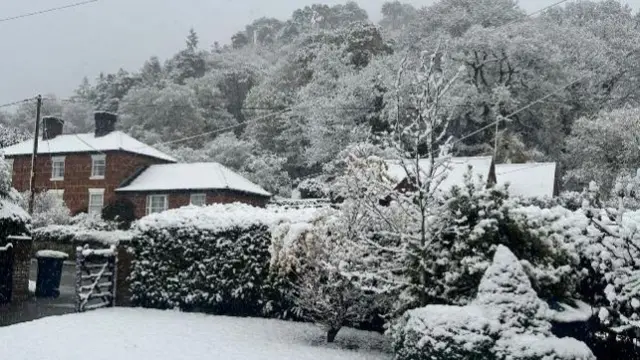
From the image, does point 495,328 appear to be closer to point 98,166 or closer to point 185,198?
point 185,198

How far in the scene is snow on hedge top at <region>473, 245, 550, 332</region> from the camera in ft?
22.5

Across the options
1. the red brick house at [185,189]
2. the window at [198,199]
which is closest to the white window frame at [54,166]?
the red brick house at [185,189]

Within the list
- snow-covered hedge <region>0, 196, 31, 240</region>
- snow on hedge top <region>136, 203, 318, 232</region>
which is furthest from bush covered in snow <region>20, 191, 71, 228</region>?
snow on hedge top <region>136, 203, 318, 232</region>

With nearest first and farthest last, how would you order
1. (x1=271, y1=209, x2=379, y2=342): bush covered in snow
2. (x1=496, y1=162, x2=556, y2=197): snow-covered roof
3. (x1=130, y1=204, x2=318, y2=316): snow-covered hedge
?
(x1=271, y1=209, x2=379, y2=342): bush covered in snow < (x1=130, y1=204, x2=318, y2=316): snow-covered hedge < (x1=496, y1=162, x2=556, y2=197): snow-covered roof

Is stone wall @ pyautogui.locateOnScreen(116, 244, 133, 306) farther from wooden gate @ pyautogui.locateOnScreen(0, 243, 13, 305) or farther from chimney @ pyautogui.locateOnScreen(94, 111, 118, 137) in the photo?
chimney @ pyautogui.locateOnScreen(94, 111, 118, 137)

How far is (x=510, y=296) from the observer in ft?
23.0

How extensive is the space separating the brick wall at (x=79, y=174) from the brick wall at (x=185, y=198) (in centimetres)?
131

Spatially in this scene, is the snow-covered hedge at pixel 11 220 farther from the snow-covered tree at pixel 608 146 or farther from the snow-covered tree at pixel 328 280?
the snow-covered tree at pixel 608 146

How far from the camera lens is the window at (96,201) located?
116 feet

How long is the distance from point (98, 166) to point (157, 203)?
5.13 meters

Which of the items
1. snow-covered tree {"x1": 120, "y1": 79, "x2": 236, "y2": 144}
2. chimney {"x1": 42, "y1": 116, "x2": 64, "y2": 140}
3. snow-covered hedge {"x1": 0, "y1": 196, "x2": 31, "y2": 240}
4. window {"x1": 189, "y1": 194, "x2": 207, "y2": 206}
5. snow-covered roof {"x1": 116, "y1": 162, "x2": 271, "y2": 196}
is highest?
snow-covered tree {"x1": 120, "y1": 79, "x2": 236, "y2": 144}

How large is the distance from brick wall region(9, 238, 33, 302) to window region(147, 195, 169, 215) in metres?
18.4

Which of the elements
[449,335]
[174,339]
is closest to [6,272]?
[174,339]

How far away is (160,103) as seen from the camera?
5203 centimetres
